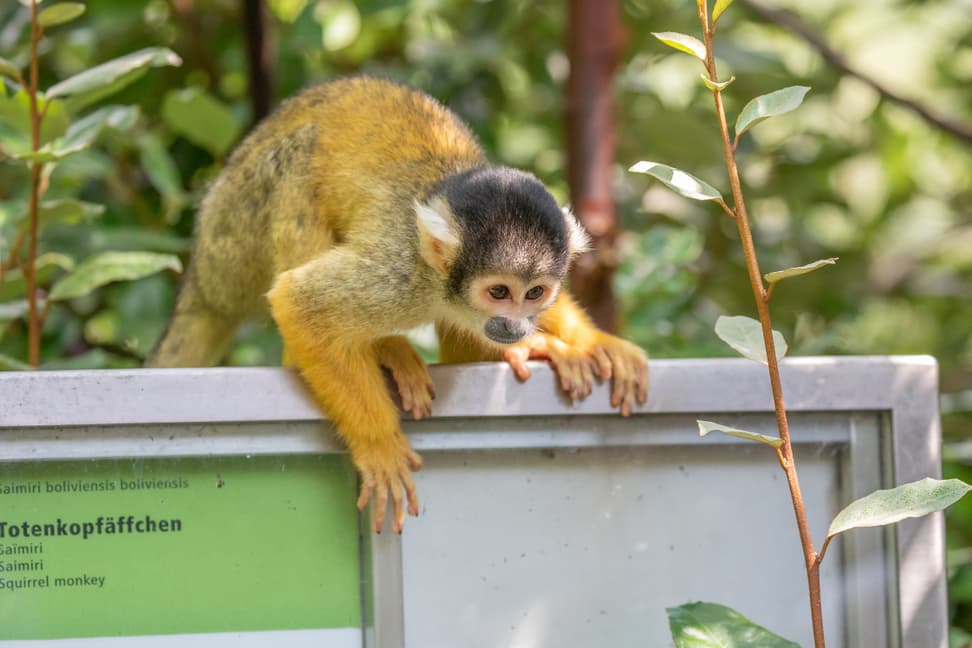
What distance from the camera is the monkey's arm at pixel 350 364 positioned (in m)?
1.62

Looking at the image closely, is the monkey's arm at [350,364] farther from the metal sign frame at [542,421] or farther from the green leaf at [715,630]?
the green leaf at [715,630]

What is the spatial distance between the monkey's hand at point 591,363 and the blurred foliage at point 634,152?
0.47m

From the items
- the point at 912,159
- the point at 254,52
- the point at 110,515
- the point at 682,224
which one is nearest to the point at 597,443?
the point at 110,515

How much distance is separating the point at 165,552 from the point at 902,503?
0.95 meters

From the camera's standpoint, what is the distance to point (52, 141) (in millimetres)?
2012

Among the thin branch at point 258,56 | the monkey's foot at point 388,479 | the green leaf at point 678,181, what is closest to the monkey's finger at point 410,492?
the monkey's foot at point 388,479

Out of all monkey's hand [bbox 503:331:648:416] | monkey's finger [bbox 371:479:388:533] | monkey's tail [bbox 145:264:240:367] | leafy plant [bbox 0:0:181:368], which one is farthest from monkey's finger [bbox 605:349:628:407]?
monkey's tail [bbox 145:264:240:367]

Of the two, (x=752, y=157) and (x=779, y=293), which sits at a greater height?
(x=752, y=157)

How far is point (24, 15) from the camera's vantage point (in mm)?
2789

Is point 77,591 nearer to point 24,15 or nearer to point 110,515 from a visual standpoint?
point 110,515

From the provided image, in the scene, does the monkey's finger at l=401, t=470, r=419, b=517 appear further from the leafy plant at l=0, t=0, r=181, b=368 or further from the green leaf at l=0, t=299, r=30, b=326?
the green leaf at l=0, t=299, r=30, b=326

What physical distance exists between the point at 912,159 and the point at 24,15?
3253 millimetres

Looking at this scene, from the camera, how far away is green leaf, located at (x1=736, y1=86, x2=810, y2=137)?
1320mm

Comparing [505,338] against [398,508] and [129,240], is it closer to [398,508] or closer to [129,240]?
[398,508]
